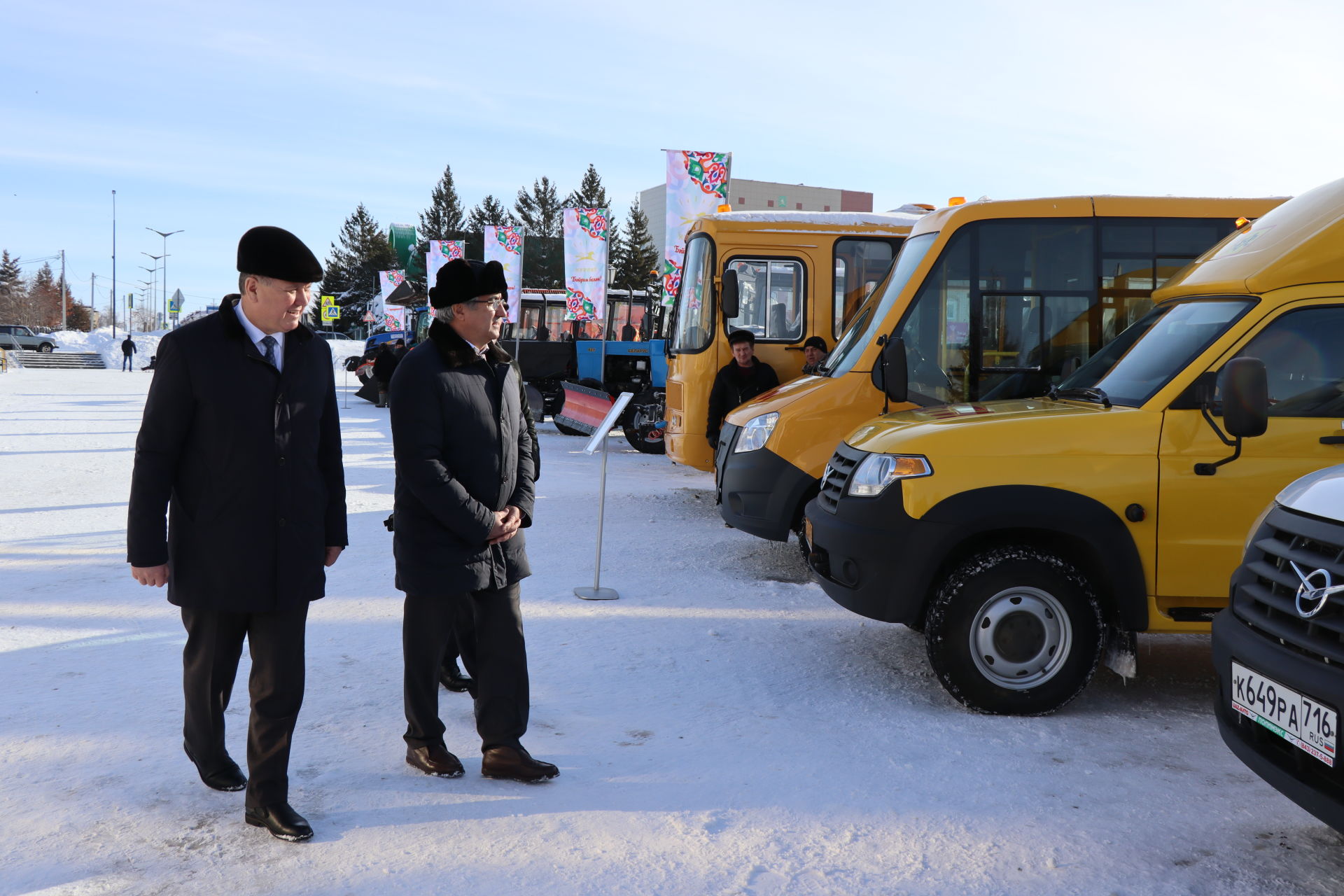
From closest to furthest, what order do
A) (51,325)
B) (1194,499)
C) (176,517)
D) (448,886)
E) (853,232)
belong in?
(448,886) < (176,517) < (1194,499) < (853,232) < (51,325)

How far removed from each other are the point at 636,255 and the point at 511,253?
53102 mm

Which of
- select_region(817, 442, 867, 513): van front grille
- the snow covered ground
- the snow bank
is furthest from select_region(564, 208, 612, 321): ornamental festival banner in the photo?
the snow bank

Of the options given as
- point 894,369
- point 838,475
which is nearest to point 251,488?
point 838,475

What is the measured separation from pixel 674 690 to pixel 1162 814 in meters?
2.16

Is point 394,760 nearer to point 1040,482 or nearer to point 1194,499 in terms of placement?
point 1040,482

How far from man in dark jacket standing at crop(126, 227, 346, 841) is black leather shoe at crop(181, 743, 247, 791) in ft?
1.09

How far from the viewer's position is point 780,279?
33.5 ft

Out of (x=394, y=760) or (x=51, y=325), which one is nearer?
(x=394, y=760)

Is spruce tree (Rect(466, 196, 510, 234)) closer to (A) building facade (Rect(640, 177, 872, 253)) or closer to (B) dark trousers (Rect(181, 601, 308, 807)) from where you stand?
(A) building facade (Rect(640, 177, 872, 253))

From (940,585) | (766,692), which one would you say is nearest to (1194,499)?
(940,585)

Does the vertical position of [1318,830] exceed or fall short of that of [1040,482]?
it falls short

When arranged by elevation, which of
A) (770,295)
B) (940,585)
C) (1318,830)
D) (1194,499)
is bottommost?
(1318,830)

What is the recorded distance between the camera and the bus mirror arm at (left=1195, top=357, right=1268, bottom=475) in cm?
405

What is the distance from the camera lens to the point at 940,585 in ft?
15.8
